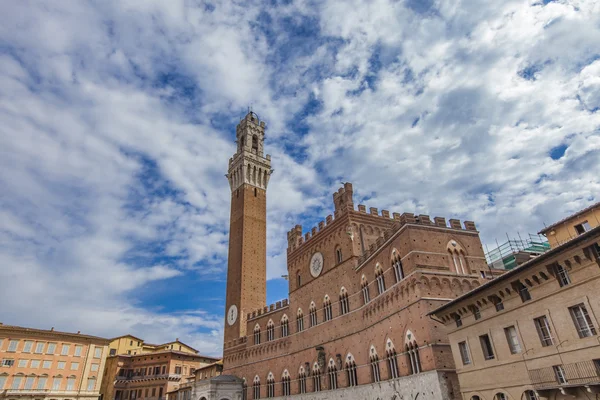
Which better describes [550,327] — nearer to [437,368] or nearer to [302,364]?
[437,368]

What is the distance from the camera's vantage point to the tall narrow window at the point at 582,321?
42.8 feet

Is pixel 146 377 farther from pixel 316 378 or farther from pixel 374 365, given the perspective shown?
pixel 374 365

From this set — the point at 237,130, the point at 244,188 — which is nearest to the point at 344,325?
the point at 244,188

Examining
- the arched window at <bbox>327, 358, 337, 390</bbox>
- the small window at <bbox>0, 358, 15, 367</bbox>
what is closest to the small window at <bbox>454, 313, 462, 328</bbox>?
the arched window at <bbox>327, 358, 337, 390</bbox>

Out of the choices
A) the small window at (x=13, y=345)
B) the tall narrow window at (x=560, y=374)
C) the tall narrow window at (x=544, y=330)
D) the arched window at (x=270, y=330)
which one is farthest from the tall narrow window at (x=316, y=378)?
the small window at (x=13, y=345)

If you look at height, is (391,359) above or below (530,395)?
above

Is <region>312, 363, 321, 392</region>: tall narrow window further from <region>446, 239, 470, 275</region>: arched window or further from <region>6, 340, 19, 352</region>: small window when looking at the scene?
<region>6, 340, 19, 352</region>: small window

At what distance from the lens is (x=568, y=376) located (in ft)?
43.7

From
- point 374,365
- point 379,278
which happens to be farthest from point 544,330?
point 374,365

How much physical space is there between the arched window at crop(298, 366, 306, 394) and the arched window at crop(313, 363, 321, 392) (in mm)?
1559

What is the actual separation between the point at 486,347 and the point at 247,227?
3716cm

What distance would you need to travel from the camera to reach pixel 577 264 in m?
13.4

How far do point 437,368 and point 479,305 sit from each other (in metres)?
4.07

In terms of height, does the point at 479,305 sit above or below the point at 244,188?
below
